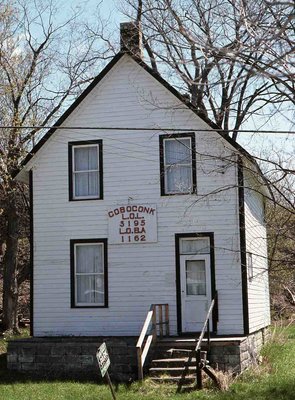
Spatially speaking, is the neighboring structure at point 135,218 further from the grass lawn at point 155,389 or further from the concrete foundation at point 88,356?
the grass lawn at point 155,389

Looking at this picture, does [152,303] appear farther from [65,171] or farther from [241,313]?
[65,171]

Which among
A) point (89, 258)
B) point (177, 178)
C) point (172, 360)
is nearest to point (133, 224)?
point (89, 258)

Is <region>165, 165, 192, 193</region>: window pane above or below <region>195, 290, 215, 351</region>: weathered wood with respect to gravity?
above

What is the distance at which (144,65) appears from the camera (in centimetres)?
1992

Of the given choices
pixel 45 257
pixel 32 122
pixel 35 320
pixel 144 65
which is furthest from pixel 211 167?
pixel 32 122

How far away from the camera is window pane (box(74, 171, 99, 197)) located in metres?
20.3

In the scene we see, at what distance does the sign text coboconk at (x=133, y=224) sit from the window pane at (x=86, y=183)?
3.11ft

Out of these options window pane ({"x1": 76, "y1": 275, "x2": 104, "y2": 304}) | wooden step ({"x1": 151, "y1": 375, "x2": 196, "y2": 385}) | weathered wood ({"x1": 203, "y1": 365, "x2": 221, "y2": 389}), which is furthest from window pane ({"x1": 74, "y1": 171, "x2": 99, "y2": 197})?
weathered wood ({"x1": 203, "y1": 365, "x2": 221, "y2": 389})

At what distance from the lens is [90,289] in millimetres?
19844

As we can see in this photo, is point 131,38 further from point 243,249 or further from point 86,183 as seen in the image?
point 243,249

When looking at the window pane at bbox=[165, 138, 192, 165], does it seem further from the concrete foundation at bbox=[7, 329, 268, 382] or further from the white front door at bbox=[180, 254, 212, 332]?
the concrete foundation at bbox=[7, 329, 268, 382]

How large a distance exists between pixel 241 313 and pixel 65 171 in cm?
650

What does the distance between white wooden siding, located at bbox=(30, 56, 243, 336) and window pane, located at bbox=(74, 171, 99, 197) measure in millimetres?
344

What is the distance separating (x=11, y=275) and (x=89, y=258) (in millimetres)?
7761
